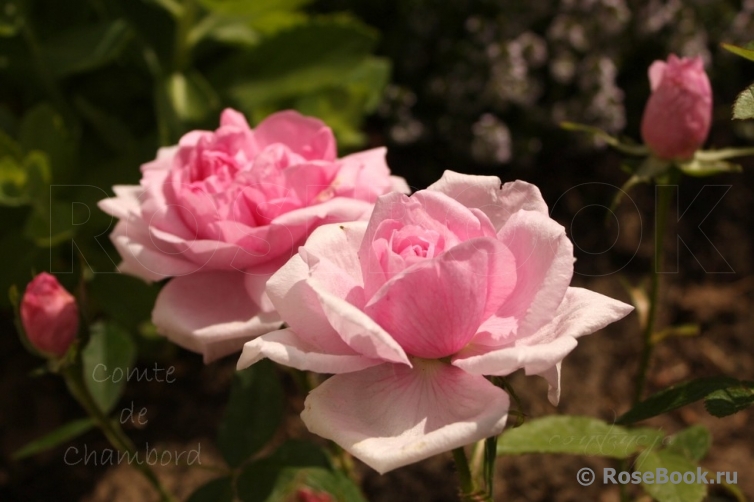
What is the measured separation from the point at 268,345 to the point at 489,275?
0.50 ft

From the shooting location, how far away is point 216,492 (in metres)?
0.75

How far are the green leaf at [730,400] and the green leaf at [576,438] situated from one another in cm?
15

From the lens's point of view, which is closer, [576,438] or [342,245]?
[342,245]

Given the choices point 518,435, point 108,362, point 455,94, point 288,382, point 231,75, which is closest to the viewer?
point 518,435

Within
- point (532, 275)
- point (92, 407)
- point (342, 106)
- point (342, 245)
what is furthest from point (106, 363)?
point (342, 106)

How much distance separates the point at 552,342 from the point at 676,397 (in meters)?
0.16

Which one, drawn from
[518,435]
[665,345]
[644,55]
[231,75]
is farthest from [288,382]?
[644,55]

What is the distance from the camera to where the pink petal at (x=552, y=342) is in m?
0.45

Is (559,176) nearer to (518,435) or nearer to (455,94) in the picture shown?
(455,94)

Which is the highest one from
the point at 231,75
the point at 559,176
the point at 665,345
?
the point at 231,75

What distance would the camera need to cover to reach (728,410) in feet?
1.69

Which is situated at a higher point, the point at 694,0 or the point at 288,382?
the point at 694,0

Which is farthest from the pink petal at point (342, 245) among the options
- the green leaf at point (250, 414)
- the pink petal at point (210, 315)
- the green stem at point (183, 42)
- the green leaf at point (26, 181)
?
the green stem at point (183, 42)

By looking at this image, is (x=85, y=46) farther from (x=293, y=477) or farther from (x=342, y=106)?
(x=293, y=477)
